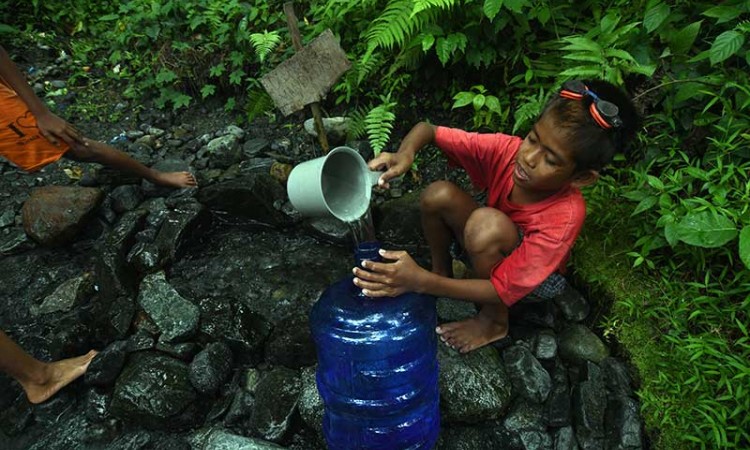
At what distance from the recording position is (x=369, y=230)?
292 centimetres

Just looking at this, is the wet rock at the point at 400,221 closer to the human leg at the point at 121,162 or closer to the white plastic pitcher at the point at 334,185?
the white plastic pitcher at the point at 334,185

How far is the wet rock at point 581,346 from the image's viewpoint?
2.88 m

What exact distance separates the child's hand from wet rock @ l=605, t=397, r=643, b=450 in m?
1.36

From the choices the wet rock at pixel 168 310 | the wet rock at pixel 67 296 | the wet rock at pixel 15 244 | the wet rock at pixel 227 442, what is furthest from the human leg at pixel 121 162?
the wet rock at pixel 227 442

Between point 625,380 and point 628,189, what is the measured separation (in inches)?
48.4

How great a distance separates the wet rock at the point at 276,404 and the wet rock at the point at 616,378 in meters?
1.81

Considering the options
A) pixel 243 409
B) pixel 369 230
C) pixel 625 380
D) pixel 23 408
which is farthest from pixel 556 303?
pixel 23 408

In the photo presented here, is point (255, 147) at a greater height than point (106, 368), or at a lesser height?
greater

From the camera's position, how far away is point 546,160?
230 centimetres

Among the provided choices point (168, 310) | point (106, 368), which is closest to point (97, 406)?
point (106, 368)

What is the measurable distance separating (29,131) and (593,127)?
378cm

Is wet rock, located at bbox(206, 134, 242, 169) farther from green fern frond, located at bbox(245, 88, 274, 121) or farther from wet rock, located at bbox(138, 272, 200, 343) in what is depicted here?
wet rock, located at bbox(138, 272, 200, 343)

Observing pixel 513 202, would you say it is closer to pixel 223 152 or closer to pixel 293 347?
pixel 293 347

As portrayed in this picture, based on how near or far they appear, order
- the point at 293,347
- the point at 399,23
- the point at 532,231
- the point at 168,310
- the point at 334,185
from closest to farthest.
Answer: the point at 532,231 < the point at 334,185 < the point at 293,347 < the point at 168,310 < the point at 399,23
